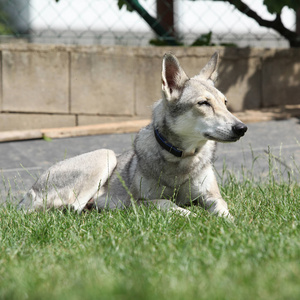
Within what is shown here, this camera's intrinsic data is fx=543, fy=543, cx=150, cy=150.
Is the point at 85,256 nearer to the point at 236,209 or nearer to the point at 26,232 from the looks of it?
the point at 26,232

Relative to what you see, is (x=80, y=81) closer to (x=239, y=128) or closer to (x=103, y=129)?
(x=103, y=129)

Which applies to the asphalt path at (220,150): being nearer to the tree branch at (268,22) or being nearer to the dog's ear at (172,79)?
the dog's ear at (172,79)

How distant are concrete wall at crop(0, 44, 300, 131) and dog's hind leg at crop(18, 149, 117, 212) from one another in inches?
116

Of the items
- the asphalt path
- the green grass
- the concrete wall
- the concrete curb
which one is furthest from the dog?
the concrete wall

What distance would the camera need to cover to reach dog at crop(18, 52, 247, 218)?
398cm

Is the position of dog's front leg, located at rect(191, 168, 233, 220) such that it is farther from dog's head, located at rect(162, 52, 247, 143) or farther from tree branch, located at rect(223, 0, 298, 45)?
tree branch, located at rect(223, 0, 298, 45)

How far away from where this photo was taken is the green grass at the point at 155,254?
7.52ft

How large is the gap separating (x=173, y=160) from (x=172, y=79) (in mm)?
634

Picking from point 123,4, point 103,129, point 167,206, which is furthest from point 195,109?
point 123,4

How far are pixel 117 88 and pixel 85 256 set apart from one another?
485 cm

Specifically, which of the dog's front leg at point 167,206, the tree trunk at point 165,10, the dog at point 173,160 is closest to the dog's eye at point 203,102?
the dog at point 173,160

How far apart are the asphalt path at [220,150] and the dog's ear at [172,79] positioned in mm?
1466

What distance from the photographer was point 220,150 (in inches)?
256

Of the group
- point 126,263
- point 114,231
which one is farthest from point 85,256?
point 114,231
